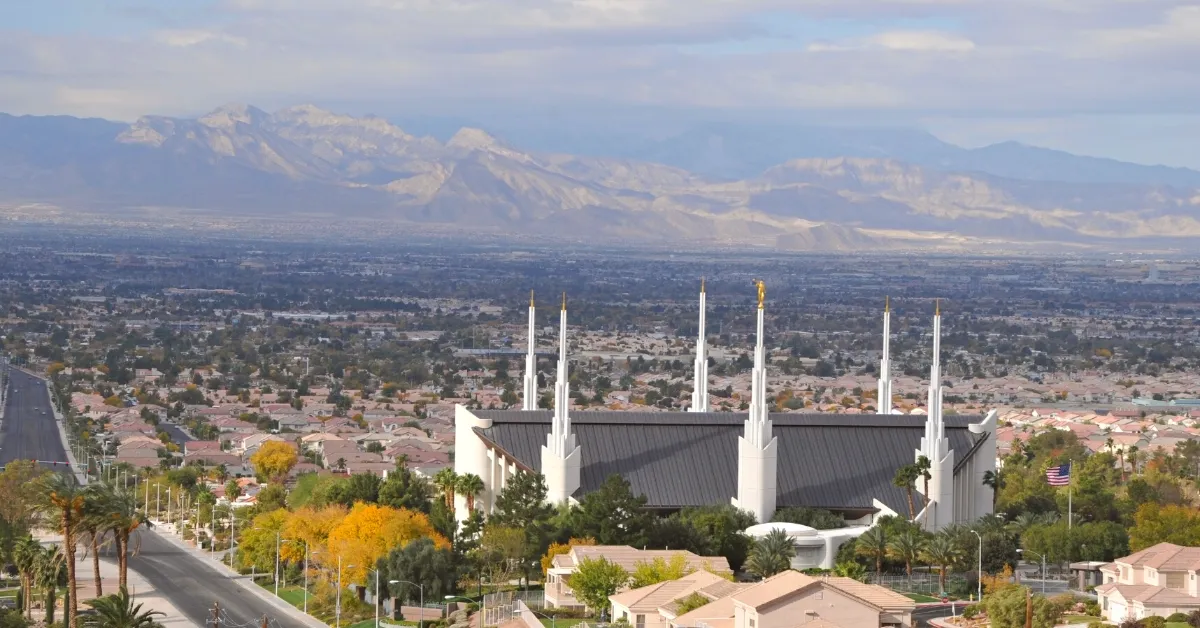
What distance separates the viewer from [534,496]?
Result: 258 feet

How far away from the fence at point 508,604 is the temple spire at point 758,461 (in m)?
11.1

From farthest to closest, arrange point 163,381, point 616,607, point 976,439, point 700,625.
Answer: point 163,381 < point 976,439 < point 616,607 < point 700,625

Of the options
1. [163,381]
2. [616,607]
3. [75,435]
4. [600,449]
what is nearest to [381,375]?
[163,381]

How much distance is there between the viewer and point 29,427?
138 meters

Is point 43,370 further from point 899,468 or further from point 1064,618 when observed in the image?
point 1064,618

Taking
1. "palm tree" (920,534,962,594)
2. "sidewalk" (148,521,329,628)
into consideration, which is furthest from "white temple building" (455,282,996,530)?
"sidewalk" (148,521,329,628)

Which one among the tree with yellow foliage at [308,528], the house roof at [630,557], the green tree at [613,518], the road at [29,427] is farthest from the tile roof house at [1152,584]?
the road at [29,427]

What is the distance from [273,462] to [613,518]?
1488 inches

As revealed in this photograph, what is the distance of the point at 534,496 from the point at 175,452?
52.2 m

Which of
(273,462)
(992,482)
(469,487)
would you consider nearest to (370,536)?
(469,487)

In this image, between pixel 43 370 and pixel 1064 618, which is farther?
pixel 43 370

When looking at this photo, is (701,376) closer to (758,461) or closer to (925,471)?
(758,461)

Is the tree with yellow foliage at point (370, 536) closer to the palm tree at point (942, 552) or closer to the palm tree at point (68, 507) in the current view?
the palm tree at point (68, 507)

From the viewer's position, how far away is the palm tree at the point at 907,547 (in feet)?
240
